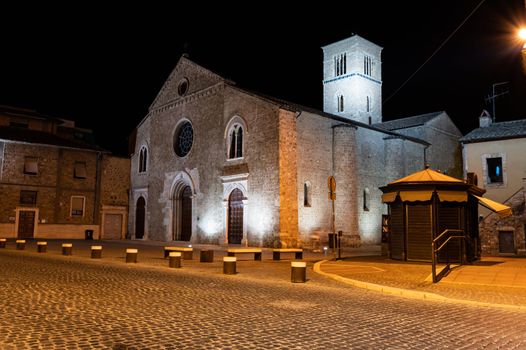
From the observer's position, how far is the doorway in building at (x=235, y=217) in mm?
26703

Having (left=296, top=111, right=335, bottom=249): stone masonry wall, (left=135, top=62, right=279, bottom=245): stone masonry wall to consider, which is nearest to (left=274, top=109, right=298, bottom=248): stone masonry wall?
(left=135, top=62, right=279, bottom=245): stone masonry wall

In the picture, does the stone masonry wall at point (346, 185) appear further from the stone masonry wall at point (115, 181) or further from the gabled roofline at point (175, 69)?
the stone masonry wall at point (115, 181)

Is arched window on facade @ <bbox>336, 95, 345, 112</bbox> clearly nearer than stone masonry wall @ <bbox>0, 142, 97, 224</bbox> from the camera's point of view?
No

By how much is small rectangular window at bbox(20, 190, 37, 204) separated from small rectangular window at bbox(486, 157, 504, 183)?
99.2 feet

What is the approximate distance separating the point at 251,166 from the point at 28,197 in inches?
707

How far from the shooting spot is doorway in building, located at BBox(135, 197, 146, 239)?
115ft

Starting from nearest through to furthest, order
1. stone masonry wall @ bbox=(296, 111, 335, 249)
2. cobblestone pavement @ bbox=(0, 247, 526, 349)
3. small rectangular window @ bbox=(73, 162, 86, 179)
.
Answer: cobblestone pavement @ bbox=(0, 247, 526, 349) < stone masonry wall @ bbox=(296, 111, 335, 249) < small rectangular window @ bbox=(73, 162, 86, 179)

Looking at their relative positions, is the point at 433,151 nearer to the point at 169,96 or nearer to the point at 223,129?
the point at 223,129

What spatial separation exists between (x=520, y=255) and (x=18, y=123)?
36.9 metres

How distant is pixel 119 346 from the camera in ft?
16.9

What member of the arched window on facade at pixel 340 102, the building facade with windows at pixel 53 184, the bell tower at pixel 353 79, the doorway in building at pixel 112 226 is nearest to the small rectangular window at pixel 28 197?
the building facade with windows at pixel 53 184

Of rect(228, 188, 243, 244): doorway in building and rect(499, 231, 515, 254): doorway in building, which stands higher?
rect(228, 188, 243, 244): doorway in building

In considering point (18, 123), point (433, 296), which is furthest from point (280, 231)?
point (18, 123)

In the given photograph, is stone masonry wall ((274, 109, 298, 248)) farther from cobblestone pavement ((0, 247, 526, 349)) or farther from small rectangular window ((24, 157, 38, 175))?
small rectangular window ((24, 157, 38, 175))
